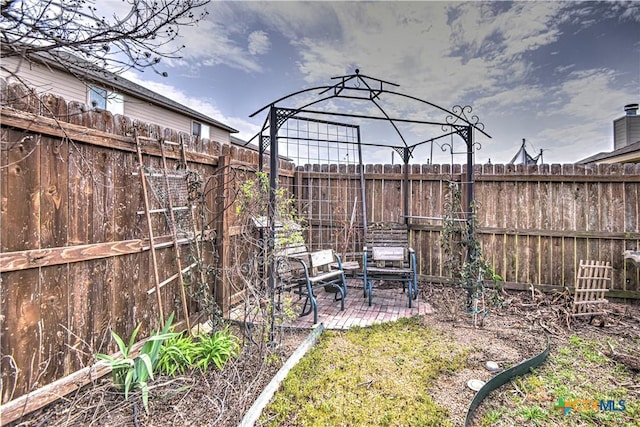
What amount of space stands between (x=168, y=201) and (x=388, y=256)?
3.08 m

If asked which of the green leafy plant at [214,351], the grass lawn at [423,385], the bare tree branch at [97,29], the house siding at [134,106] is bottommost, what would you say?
the grass lawn at [423,385]

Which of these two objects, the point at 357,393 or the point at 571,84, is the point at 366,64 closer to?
the point at 571,84

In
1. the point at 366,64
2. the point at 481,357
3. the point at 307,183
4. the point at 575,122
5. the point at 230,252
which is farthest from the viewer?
the point at 575,122

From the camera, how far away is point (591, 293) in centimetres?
380

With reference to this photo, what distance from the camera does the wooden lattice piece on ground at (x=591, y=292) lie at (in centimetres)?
369

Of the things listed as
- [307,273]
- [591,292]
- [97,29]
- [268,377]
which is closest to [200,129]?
[307,273]

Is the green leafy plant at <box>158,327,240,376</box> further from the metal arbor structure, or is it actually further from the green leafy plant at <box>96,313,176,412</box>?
the metal arbor structure

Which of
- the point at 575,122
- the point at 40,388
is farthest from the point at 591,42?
A: the point at 40,388

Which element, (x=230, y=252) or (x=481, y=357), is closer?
(x=481, y=357)

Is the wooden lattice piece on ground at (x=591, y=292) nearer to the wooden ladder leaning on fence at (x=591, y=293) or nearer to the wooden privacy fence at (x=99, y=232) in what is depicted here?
the wooden ladder leaning on fence at (x=591, y=293)

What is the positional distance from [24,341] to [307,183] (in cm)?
428

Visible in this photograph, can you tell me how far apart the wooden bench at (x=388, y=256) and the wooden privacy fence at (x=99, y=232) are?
6.29 ft

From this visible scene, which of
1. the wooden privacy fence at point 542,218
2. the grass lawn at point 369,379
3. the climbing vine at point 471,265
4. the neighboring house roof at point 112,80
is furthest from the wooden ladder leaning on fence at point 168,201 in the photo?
the wooden privacy fence at point 542,218

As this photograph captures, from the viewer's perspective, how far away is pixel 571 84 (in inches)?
247
